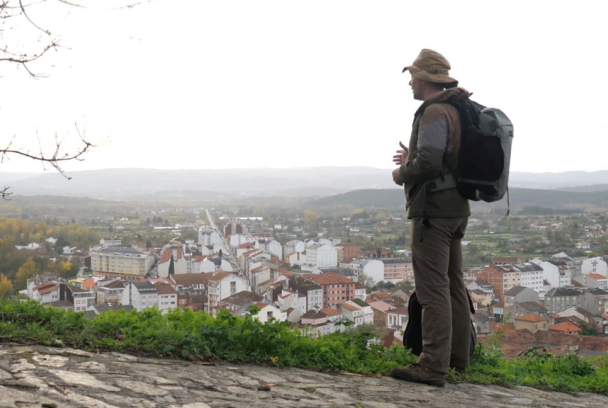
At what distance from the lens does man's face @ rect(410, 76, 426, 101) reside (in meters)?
3.33

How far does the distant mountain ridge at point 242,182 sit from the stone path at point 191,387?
166ft

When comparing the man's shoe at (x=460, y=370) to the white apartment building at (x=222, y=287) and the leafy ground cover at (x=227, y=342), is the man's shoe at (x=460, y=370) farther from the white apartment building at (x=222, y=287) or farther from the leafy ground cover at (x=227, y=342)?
the white apartment building at (x=222, y=287)

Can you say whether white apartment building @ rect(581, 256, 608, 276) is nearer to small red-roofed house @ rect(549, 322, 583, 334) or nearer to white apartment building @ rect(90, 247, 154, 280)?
small red-roofed house @ rect(549, 322, 583, 334)

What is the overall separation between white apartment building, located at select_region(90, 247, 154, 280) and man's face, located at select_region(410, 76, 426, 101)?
15.6m

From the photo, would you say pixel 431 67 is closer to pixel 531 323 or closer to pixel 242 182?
pixel 531 323

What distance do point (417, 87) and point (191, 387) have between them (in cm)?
194

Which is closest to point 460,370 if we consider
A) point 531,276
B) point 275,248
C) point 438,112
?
point 438,112

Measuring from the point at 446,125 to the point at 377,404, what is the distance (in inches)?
55.2

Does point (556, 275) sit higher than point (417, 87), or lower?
lower

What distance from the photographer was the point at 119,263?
63.1 ft

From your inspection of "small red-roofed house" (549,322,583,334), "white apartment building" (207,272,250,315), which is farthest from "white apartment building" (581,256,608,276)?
"white apartment building" (207,272,250,315)

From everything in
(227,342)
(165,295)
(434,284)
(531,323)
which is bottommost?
(531,323)

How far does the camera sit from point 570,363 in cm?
430

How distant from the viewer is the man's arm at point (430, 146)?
121 inches
